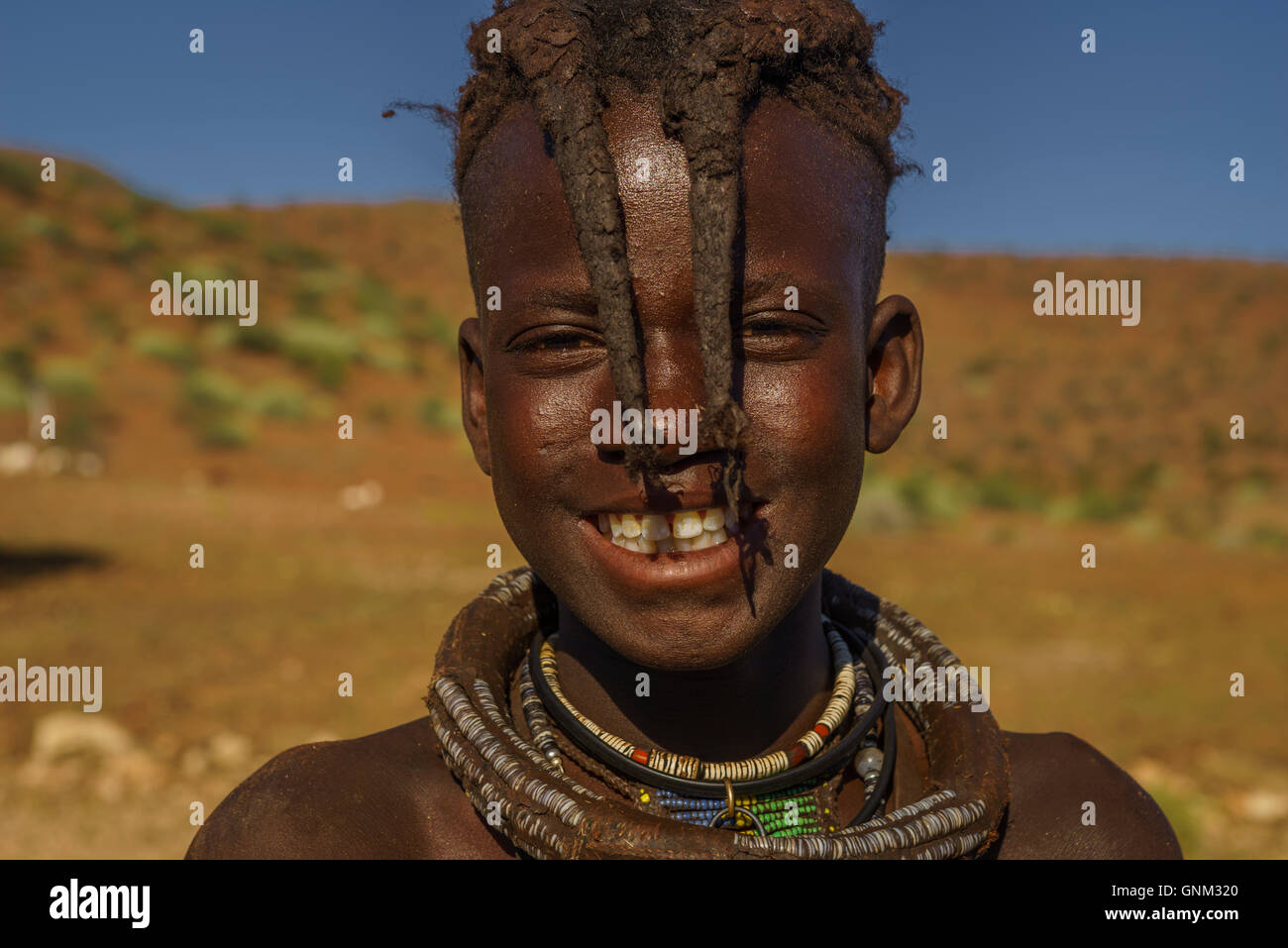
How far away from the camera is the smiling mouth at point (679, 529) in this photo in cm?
207

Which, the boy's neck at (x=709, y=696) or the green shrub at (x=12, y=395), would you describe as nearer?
the boy's neck at (x=709, y=696)

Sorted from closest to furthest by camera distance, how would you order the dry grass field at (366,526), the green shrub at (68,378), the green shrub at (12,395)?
the dry grass field at (366,526) → the green shrub at (12,395) → the green shrub at (68,378)

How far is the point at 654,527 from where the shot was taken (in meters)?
2.08

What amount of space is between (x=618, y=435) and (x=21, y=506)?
17.3m

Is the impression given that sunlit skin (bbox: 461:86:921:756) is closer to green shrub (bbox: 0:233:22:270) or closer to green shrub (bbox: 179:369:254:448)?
green shrub (bbox: 179:369:254:448)

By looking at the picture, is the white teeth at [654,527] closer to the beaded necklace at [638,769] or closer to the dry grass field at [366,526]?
the beaded necklace at [638,769]

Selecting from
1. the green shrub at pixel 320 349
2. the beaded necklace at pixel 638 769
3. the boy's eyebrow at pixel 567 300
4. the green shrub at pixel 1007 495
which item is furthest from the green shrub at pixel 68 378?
the boy's eyebrow at pixel 567 300

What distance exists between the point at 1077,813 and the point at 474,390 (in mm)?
1833

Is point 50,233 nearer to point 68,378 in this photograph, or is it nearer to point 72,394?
point 68,378

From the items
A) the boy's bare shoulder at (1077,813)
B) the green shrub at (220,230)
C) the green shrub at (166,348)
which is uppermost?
the green shrub at (220,230)

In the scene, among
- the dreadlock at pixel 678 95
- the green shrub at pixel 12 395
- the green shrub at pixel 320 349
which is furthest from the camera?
the green shrub at pixel 320 349

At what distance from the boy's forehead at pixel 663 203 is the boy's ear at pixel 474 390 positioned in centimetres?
21

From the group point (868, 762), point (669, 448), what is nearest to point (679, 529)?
point (669, 448)
